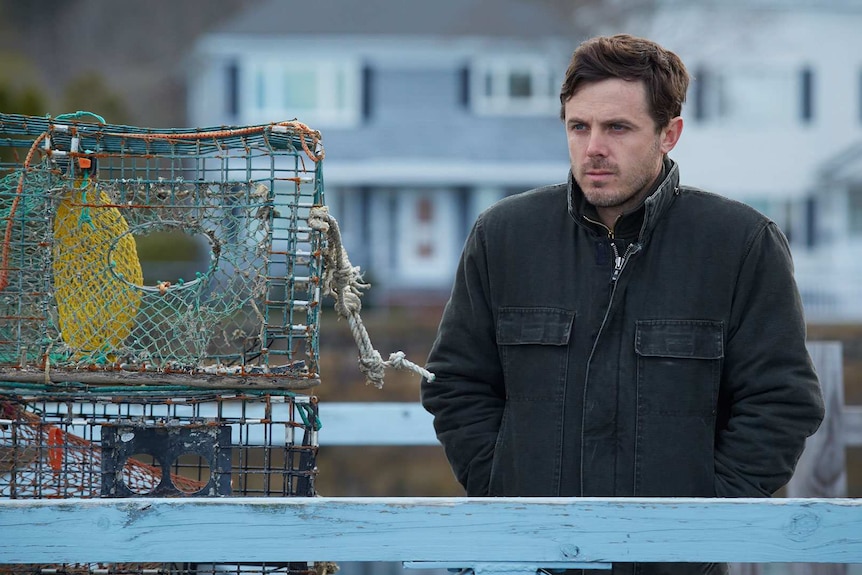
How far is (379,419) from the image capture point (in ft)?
15.1

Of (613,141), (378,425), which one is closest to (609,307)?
(613,141)

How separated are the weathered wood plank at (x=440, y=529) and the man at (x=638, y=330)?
0.59m

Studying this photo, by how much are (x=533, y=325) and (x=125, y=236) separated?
3.80 ft

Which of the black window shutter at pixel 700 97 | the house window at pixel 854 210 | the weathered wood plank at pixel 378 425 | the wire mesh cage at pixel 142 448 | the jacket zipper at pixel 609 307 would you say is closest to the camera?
the wire mesh cage at pixel 142 448

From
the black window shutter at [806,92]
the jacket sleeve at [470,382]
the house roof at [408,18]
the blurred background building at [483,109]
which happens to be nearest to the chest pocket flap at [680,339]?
the jacket sleeve at [470,382]

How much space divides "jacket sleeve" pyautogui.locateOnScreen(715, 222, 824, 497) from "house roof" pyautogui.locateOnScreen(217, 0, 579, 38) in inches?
963

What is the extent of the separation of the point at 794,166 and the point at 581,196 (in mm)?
26176

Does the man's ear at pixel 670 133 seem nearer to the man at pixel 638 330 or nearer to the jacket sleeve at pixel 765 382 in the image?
the man at pixel 638 330

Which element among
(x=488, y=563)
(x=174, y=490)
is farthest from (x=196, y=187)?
(x=488, y=563)

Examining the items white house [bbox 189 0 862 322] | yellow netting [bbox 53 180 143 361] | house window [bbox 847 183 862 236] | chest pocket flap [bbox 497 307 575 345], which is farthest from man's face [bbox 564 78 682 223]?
house window [bbox 847 183 862 236]

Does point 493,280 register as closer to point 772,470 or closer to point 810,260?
point 772,470

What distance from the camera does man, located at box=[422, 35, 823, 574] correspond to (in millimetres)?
3154

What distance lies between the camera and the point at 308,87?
28.0 m

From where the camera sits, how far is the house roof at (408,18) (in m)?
27.9
